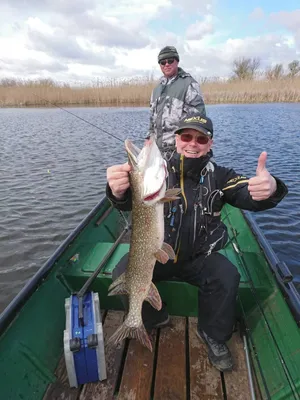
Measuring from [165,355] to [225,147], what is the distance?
10.7m

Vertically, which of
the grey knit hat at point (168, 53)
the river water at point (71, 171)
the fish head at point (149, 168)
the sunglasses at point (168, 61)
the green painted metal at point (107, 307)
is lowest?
the river water at point (71, 171)

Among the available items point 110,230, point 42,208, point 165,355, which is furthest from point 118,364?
point 42,208

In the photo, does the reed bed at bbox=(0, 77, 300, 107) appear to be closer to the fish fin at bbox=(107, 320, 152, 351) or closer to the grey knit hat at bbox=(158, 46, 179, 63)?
the grey knit hat at bbox=(158, 46, 179, 63)

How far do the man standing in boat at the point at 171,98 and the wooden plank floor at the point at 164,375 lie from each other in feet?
8.90

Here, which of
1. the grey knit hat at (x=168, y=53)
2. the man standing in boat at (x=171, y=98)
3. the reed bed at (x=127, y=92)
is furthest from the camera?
the reed bed at (x=127, y=92)

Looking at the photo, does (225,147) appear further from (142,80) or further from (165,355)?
(142,80)

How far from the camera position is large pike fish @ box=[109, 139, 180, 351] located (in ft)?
6.33

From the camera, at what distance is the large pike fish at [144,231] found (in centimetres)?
193

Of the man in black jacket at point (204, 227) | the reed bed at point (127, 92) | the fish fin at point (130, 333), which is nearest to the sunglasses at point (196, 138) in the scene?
the man in black jacket at point (204, 227)

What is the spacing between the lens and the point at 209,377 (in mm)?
2373

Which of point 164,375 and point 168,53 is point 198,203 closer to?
point 164,375

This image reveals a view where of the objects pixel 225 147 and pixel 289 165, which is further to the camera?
pixel 225 147

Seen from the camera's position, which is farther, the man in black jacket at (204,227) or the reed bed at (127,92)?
the reed bed at (127,92)

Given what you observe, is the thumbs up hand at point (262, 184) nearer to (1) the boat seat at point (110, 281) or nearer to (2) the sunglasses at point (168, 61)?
(1) the boat seat at point (110, 281)
